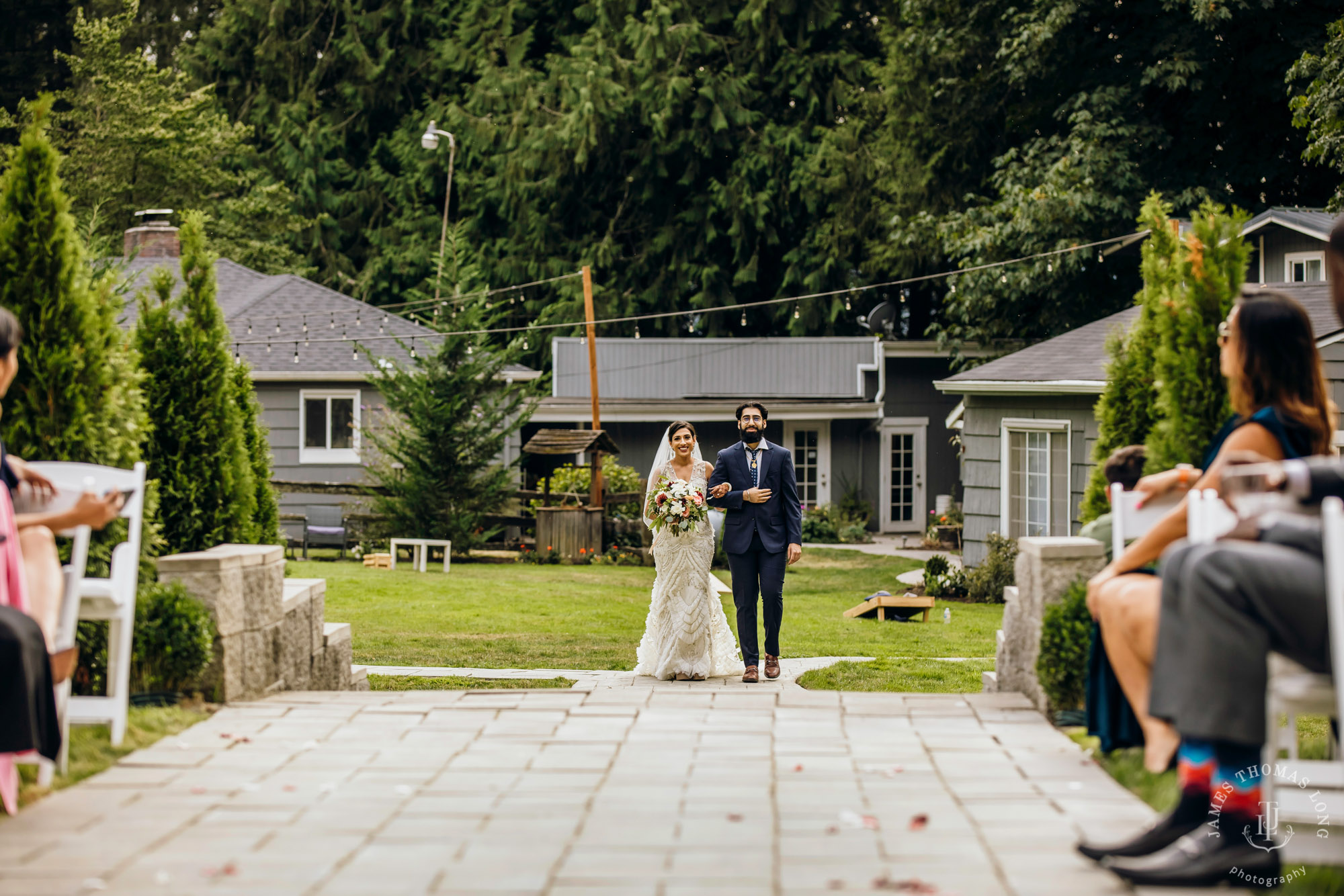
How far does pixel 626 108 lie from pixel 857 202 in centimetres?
570

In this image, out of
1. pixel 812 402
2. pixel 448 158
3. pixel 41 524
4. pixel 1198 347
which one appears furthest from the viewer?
pixel 448 158

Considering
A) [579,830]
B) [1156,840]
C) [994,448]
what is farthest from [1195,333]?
[994,448]

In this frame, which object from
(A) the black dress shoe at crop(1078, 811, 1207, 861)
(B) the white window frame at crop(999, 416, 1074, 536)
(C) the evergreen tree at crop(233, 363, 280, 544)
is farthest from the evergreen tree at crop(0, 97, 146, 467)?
(B) the white window frame at crop(999, 416, 1074, 536)

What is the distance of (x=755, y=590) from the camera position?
8.43 m

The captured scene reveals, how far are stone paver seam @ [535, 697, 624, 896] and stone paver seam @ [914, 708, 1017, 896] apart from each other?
118 centimetres

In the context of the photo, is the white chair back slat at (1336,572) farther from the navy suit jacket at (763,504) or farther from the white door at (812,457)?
the white door at (812,457)

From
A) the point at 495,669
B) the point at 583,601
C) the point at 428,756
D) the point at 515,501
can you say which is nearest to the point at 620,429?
the point at 515,501

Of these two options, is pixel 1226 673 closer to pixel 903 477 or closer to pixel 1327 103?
pixel 1327 103

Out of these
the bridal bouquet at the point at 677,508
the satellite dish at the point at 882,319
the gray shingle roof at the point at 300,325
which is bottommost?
the bridal bouquet at the point at 677,508

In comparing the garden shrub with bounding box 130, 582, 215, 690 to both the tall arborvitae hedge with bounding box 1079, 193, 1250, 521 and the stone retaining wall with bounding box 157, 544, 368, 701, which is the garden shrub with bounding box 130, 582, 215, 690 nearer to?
the stone retaining wall with bounding box 157, 544, 368, 701

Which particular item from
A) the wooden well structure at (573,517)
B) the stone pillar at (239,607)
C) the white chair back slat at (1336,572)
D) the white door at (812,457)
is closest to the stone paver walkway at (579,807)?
the stone pillar at (239,607)

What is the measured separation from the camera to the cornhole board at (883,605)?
1414 cm

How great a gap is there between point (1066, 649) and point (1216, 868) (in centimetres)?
235

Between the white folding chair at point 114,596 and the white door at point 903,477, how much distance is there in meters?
23.7
